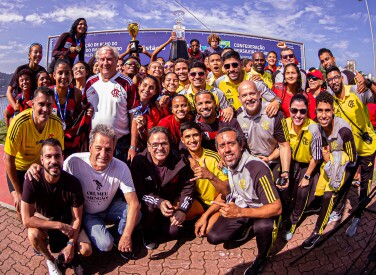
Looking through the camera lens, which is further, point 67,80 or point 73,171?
point 67,80

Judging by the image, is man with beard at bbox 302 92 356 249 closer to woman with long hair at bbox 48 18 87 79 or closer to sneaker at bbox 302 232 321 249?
sneaker at bbox 302 232 321 249

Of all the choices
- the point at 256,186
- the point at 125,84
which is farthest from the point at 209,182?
the point at 125,84

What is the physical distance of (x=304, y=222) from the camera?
15.1 ft

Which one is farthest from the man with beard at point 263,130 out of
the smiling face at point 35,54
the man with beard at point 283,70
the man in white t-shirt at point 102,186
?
the smiling face at point 35,54

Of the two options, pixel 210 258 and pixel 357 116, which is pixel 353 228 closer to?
pixel 357 116

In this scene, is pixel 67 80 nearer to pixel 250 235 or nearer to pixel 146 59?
pixel 250 235

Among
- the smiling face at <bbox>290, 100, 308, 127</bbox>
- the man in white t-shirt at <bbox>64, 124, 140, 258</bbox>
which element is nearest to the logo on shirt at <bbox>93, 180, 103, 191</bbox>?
the man in white t-shirt at <bbox>64, 124, 140, 258</bbox>

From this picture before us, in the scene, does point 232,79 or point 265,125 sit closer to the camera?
point 265,125

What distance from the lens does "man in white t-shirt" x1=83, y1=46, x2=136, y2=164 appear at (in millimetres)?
4348

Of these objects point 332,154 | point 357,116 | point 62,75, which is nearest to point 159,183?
point 62,75

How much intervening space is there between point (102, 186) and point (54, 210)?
0.62m

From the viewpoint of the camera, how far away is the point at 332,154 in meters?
4.07

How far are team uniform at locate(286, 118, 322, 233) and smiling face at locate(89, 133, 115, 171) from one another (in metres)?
2.63

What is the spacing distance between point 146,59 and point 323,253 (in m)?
10.9
